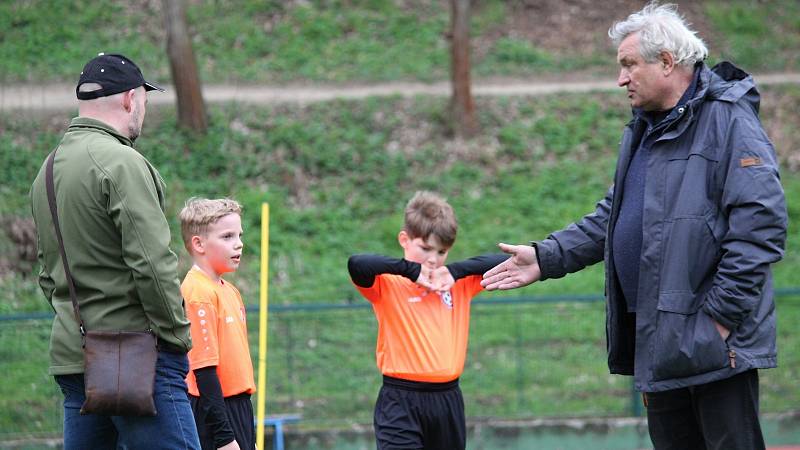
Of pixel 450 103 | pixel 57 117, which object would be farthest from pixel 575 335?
pixel 57 117

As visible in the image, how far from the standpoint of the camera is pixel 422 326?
17.8 ft

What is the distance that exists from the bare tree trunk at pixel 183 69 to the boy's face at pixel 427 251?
10914mm

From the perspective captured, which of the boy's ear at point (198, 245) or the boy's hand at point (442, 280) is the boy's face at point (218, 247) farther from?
the boy's hand at point (442, 280)

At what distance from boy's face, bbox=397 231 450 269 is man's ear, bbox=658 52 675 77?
5.65 ft

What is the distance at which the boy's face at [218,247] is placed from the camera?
501cm

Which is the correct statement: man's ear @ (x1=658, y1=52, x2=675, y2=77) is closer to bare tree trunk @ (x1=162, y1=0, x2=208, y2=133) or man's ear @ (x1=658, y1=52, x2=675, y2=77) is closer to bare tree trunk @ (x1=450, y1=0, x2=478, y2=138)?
bare tree trunk @ (x1=450, y1=0, x2=478, y2=138)

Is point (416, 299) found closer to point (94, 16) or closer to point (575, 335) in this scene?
point (575, 335)

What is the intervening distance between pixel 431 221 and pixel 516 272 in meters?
0.82

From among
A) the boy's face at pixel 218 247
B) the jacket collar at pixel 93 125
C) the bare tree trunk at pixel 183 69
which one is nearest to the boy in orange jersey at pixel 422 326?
the boy's face at pixel 218 247

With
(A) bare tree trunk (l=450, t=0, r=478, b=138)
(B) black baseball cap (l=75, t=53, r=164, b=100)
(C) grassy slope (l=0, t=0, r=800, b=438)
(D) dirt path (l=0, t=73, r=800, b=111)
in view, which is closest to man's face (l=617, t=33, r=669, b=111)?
(B) black baseball cap (l=75, t=53, r=164, b=100)

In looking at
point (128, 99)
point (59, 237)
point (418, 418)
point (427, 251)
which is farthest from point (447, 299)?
point (59, 237)

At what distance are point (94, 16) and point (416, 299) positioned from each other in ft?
52.3

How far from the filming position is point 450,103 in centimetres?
1669

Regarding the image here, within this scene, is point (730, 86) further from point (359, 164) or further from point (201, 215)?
point (359, 164)
